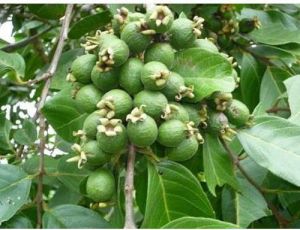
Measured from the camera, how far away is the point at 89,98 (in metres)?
1.25

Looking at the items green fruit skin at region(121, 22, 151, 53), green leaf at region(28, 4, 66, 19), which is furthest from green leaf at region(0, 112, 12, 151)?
green leaf at region(28, 4, 66, 19)

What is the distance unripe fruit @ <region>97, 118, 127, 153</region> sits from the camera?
1.15 meters

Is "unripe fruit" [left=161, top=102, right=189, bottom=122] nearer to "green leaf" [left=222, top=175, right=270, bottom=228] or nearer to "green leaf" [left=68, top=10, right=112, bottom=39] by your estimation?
"green leaf" [left=222, top=175, right=270, bottom=228]

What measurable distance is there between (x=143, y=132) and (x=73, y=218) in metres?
0.35

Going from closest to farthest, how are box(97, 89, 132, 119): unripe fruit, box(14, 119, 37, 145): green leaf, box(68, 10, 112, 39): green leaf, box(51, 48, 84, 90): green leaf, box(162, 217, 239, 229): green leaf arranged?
1. box(162, 217, 239, 229): green leaf
2. box(97, 89, 132, 119): unripe fruit
3. box(14, 119, 37, 145): green leaf
4. box(51, 48, 84, 90): green leaf
5. box(68, 10, 112, 39): green leaf

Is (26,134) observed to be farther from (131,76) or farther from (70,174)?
(131,76)

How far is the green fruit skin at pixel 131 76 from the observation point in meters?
1.21

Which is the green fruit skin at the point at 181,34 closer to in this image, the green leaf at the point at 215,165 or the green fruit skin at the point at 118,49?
the green fruit skin at the point at 118,49

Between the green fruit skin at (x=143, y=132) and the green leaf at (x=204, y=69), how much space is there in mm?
158

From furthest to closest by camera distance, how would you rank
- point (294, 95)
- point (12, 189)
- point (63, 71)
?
point (63, 71), point (294, 95), point (12, 189)

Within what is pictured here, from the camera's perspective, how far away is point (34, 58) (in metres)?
2.70

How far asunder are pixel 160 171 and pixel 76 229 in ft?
0.79

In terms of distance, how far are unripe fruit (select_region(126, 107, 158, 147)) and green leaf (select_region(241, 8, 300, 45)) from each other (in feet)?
2.61

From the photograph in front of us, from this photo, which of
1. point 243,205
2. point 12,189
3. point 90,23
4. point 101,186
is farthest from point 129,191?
point 90,23
